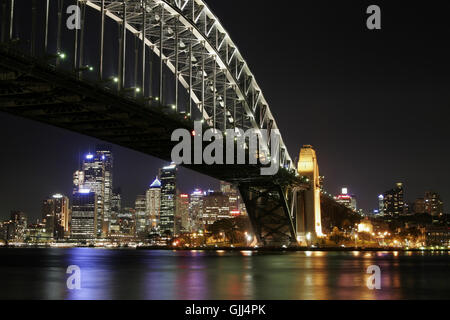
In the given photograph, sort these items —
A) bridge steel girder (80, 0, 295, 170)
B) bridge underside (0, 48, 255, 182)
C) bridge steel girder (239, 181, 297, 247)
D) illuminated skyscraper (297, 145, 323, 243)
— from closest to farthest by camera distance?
bridge underside (0, 48, 255, 182)
bridge steel girder (80, 0, 295, 170)
bridge steel girder (239, 181, 297, 247)
illuminated skyscraper (297, 145, 323, 243)

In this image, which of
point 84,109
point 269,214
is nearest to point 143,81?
point 84,109

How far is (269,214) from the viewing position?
242 feet

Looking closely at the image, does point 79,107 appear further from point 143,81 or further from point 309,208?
point 309,208

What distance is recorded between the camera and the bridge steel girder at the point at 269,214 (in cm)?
7075

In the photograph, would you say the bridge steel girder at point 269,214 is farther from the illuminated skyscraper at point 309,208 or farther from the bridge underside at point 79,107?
the bridge underside at point 79,107

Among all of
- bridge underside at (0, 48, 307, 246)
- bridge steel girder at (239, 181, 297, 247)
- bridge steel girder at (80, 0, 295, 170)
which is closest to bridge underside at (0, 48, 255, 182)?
bridge underside at (0, 48, 307, 246)

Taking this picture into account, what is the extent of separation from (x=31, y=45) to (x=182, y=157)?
21.9 m

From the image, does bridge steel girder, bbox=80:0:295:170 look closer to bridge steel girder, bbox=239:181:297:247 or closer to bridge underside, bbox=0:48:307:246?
bridge underside, bbox=0:48:307:246

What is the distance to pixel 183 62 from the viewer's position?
1943 inches

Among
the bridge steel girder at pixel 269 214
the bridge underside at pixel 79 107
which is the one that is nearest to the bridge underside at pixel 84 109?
the bridge underside at pixel 79 107

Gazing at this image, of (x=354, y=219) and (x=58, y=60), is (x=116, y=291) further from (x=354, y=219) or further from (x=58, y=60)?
(x=354, y=219)

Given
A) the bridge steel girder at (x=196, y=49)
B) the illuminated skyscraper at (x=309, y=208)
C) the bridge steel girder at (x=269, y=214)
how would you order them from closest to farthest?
1. the bridge steel girder at (x=196, y=49)
2. the bridge steel girder at (x=269, y=214)
3. the illuminated skyscraper at (x=309, y=208)

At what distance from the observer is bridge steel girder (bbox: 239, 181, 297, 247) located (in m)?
70.8
